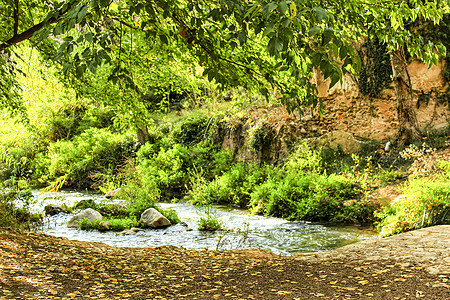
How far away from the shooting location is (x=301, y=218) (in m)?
8.48

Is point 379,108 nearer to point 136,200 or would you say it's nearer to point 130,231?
point 136,200

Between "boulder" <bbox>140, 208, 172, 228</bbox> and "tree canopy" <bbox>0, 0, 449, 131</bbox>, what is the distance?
141 inches

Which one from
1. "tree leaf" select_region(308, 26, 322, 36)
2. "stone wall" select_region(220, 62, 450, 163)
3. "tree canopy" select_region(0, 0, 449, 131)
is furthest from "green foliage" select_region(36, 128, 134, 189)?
"tree leaf" select_region(308, 26, 322, 36)

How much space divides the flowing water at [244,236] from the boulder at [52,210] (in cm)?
58

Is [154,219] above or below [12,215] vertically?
below

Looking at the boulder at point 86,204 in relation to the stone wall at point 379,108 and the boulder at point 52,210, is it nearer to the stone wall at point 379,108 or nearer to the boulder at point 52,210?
the boulder at point 52,210

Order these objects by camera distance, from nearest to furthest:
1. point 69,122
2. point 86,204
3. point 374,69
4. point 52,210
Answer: point 52,210 < point 86,204 < point 374,69 < point 69,122

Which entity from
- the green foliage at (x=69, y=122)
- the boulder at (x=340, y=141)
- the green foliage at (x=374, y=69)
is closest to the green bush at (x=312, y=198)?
the boulder at (x=340, y=141)

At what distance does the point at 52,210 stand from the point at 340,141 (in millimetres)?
8530

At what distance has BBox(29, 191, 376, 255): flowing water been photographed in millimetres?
6340

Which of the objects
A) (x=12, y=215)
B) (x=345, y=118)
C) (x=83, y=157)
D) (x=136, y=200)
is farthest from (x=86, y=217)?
(x=345, y=118)

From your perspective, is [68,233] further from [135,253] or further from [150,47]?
[150,47]

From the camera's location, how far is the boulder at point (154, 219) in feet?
26.2

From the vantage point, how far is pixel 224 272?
4.38 meters
